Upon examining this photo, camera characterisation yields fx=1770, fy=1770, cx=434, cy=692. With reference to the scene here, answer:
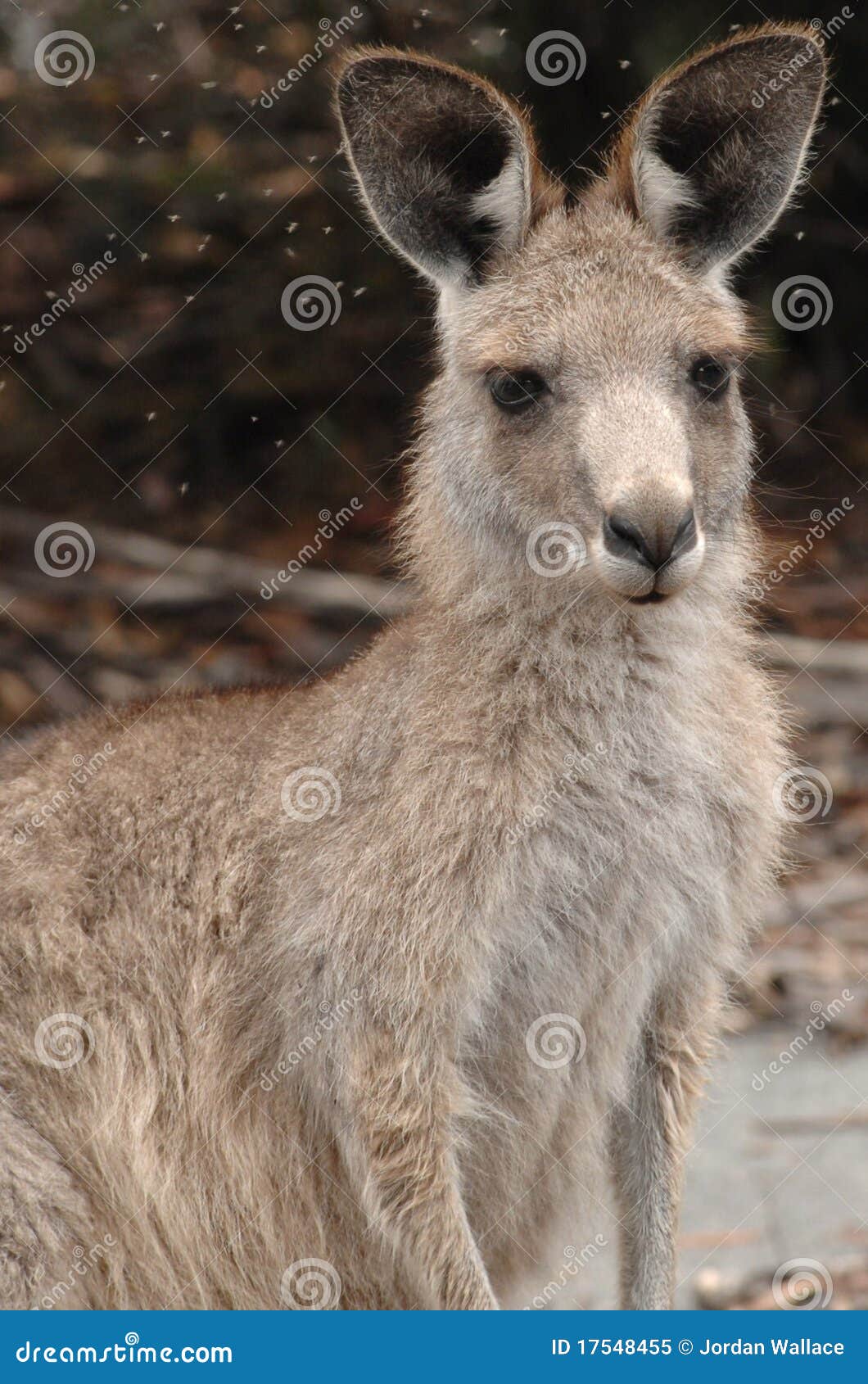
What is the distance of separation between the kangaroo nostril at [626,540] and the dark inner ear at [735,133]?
0.98m

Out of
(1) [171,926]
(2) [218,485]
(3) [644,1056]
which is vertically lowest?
(2) [218,485]

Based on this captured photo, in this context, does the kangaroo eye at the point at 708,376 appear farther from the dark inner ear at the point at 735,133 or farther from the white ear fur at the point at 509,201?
the white ear fur at the point at 509,201

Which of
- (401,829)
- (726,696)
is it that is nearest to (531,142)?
(726,696)

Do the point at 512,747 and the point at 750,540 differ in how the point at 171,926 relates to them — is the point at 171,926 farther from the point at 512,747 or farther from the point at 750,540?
the point at 750,540

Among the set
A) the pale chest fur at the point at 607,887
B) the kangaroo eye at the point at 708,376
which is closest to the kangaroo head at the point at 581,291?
the kangaroo eye at the point at 708,376

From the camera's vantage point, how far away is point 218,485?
886 centimetres

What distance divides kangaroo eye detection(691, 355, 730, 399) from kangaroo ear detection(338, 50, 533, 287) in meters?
0.55

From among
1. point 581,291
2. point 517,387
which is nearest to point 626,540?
point 517,387

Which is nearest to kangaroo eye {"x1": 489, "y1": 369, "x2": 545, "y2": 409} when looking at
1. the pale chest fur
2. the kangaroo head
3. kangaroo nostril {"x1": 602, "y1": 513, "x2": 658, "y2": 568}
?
the kangaroo head

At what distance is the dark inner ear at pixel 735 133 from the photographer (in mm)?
3885

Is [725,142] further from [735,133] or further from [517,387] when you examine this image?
[517,387]

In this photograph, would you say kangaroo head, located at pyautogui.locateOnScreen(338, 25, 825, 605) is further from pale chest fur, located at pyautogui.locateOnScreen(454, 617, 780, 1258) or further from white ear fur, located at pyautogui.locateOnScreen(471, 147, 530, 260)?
pale chest fur, located at pyautogui.locateOnScreen(454, 617, 780, 1258)

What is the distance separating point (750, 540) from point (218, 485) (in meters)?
5.09

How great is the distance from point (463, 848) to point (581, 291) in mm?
1222
